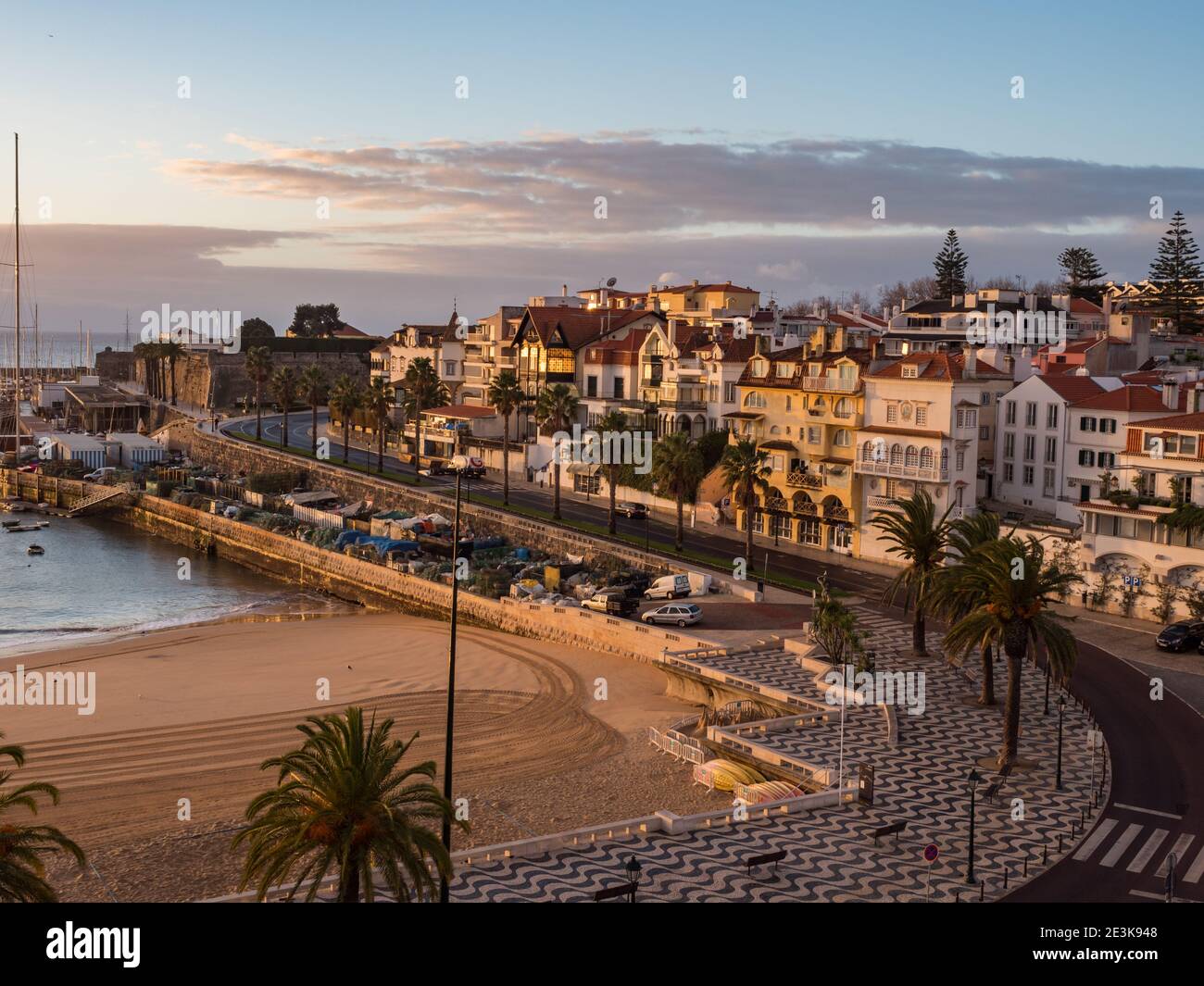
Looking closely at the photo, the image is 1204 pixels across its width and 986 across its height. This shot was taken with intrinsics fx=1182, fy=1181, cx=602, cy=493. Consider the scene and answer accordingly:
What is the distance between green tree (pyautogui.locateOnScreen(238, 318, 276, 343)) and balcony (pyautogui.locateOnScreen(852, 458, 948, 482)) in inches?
5025

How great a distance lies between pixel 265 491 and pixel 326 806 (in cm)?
7593

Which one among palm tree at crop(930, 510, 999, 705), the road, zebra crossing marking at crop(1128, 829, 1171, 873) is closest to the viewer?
the road

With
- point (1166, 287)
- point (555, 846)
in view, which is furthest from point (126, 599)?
point (1166, 287)

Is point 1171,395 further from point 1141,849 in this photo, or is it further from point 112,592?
point 112,592

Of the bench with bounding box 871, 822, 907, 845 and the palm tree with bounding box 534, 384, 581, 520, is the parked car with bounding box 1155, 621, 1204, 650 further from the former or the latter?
the palm tree with bounding box 534, 384, 581, 520

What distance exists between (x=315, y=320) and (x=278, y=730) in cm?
16017

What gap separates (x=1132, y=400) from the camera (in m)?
58.5

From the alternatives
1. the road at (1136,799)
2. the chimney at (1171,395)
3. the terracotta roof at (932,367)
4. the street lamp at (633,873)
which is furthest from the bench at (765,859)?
the chimney at (1171,395)

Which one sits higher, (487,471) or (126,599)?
(487,471)

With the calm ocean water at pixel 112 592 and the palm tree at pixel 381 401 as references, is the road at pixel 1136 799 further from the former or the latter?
the palm tree at pixel 381 401

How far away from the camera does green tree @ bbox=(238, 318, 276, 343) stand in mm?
173250

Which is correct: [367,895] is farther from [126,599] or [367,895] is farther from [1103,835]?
[126,599]

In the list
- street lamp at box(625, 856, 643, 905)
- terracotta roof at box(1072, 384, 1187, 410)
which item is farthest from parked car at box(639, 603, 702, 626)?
street lamp at box(625, 856, 643, 905)

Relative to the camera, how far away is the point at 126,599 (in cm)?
6575
